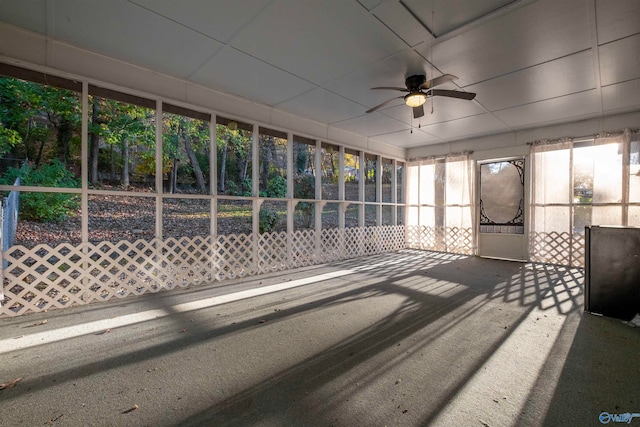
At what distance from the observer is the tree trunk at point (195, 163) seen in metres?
5.63

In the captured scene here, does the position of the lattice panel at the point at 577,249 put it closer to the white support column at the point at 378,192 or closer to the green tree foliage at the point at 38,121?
the white support column at the point at 378,192

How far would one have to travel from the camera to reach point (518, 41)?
3014mm

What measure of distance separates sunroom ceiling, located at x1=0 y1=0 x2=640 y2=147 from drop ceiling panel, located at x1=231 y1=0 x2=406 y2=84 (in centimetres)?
1

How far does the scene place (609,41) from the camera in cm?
300

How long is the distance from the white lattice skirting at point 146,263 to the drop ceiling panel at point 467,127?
3054 mm

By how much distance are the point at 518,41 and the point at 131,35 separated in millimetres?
4263

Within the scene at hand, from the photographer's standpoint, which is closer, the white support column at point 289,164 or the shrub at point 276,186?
the white support column at point 289,164

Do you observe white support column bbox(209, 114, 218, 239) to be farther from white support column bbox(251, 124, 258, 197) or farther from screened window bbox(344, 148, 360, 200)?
screened window bbox(344, 148, 360, 200)

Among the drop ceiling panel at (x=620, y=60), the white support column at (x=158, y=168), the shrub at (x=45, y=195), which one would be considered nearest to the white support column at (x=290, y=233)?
the white support column at (x=158, y=168)

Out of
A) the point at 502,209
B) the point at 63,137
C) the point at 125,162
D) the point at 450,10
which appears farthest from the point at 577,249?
the point at 63,137

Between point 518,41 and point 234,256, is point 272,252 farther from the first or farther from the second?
point 518,41

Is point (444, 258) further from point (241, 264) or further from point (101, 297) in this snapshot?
point (101, 297)

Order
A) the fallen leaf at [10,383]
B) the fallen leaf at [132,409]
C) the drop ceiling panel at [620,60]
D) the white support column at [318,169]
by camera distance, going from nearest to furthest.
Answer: the fallen leaf at [132,409] → the fallen leaf at [10,383] → the drop ceiling panel at [620,60] → the white support column at [318,169]

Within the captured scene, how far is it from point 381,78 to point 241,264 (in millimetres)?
3694
